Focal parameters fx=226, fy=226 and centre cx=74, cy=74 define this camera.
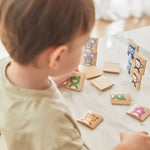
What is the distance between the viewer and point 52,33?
0.47 m

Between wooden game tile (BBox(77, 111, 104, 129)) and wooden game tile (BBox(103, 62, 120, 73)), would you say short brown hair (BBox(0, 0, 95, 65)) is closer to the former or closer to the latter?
wooden game tile (BBox(77, 111, 104, 129))

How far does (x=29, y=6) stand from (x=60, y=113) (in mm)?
271

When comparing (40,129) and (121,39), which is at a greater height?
(40,129)

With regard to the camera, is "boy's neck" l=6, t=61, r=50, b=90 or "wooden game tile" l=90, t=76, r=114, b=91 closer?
"boy's neck" l=6, t=61, r=50, b=90

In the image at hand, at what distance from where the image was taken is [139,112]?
802 millimetres

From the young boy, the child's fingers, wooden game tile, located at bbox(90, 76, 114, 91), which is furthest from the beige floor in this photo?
the young boy

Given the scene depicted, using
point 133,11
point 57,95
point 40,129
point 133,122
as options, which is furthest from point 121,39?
point 133,11

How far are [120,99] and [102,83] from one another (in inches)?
4.2

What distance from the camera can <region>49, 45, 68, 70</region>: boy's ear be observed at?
0.48 metres

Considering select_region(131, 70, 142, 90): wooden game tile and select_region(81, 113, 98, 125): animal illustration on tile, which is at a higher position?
select_region(81, 113, 98, 125): animal illustration on tile

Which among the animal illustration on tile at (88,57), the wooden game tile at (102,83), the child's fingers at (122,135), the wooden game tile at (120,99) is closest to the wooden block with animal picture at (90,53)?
the animal illustration on tile at (88,57)

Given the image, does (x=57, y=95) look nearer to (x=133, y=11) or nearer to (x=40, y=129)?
(x=40, y=129)

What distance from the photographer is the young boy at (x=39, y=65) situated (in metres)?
0.45

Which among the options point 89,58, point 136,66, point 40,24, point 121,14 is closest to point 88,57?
point 89,58
